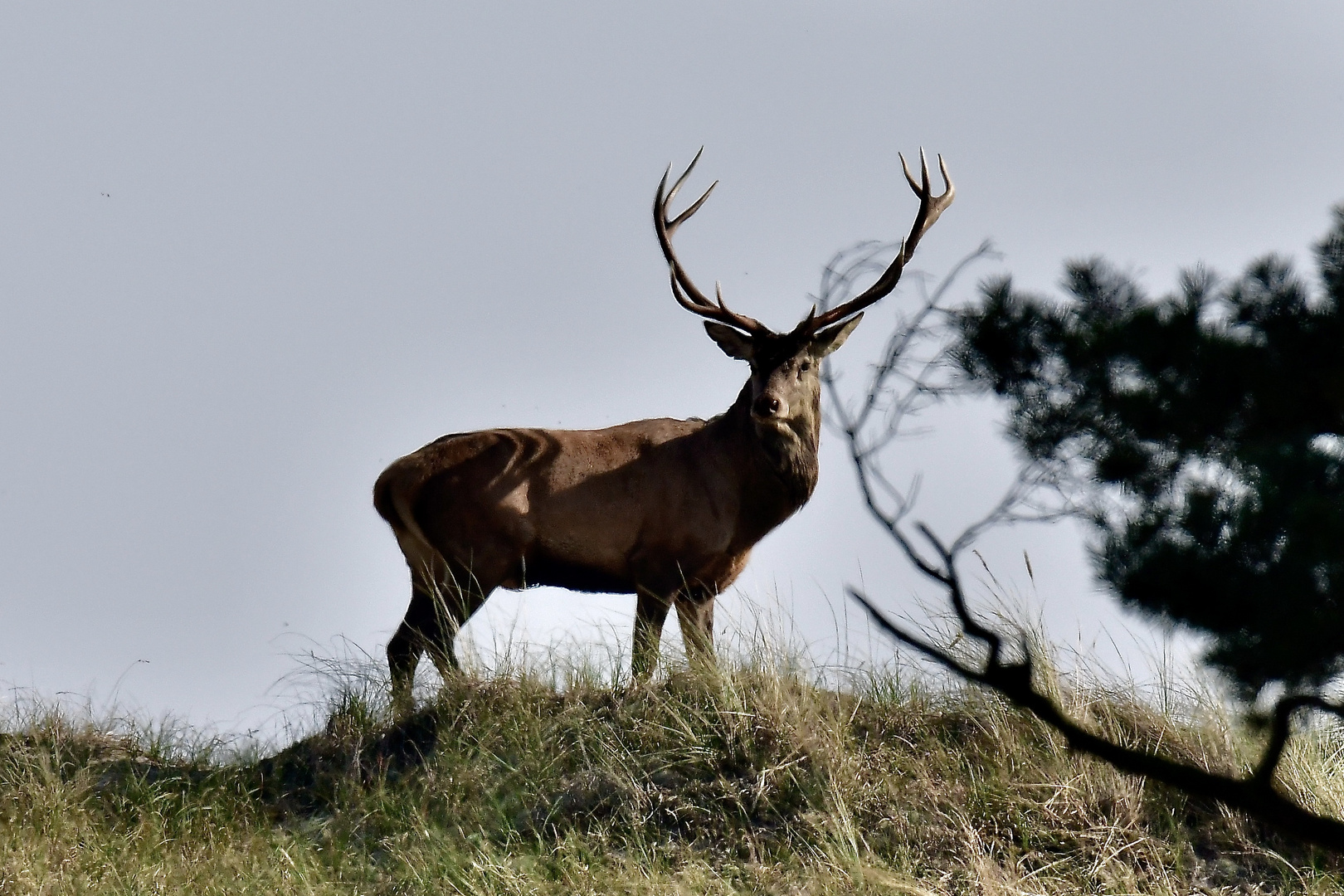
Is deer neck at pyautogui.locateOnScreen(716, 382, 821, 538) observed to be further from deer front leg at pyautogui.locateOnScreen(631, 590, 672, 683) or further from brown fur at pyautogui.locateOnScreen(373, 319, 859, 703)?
deer front leg at pyautogui.locateOnScreen(631, 590, 672, 683)

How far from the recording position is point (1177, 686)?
7.79 m

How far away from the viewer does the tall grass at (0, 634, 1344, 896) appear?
22.4ft

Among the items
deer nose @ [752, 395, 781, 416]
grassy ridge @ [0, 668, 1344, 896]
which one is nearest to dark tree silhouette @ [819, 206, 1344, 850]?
grassy ridge @ [0, 668, 1344, 896]

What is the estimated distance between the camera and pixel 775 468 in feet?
30.5

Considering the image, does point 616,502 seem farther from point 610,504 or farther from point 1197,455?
point 1197,455

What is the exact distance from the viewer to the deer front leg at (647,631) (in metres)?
8.27

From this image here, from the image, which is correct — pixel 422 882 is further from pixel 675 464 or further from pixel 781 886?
pixel 675 464

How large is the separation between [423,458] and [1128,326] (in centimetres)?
542

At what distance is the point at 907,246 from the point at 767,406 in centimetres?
180

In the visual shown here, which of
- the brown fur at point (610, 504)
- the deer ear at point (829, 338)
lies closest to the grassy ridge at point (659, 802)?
the brown fur at point (610, 504)

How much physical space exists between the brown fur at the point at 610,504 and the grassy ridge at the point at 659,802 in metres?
1.11

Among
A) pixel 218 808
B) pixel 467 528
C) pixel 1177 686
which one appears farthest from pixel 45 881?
pixel 1177 686

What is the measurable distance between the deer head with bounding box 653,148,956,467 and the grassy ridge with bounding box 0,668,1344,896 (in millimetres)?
1842

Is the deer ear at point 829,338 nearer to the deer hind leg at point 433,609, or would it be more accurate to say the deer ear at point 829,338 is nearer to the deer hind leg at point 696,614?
the deer hind leg at point 696,614
